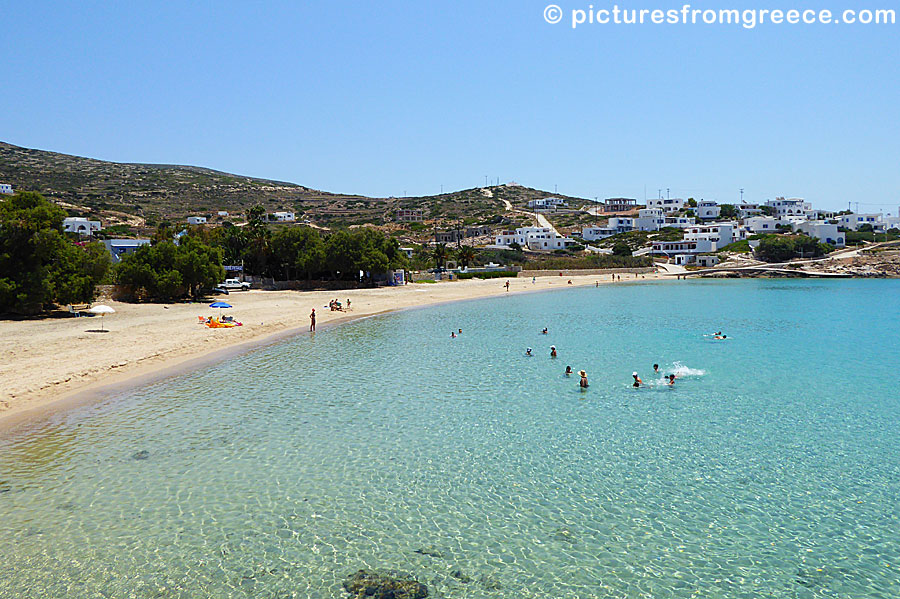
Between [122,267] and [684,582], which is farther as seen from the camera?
[122,267]

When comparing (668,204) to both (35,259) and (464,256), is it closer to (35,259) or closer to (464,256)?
(464,256)

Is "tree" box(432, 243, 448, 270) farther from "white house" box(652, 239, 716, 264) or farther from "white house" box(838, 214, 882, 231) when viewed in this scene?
"white house" box(838, 214, 882, 231)

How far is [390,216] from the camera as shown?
164 meters

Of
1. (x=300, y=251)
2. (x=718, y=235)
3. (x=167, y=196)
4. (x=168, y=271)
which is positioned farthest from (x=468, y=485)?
(x=167, y=196)

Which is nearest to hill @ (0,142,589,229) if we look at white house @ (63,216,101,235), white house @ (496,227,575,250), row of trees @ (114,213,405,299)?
white house @ (63,216,101,235)

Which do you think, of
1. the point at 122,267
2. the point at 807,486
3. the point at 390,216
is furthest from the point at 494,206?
the point at 807,486

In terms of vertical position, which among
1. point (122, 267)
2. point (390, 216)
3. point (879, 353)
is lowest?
point (879, 353)

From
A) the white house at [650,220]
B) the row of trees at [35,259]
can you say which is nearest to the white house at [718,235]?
the white house at [650,220]

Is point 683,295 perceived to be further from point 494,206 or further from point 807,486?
point 494,206

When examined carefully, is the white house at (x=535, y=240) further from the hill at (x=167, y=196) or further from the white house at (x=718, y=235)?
the hill at (x=167, y=196)

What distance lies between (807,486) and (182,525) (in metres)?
12.7

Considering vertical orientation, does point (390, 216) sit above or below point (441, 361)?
above

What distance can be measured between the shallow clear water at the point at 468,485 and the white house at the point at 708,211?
487ft

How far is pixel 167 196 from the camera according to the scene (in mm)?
147125
